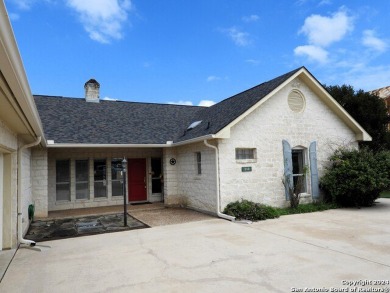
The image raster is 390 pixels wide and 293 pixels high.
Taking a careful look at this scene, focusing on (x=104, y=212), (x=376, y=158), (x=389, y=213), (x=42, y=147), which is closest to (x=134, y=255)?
(x=104, y=212)

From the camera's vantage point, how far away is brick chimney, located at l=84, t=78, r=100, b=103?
14.8 metres

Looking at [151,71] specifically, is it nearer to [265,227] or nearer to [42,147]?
[42,147]

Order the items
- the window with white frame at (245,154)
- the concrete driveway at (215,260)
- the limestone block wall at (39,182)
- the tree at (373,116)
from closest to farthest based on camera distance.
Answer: the concrete driveway at (215,260)
the window with white frame at (245,154)
the limestone block wall at (39,182)
the tree at (373,116)

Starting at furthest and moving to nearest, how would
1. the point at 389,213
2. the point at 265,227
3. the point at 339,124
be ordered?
the point at 339,124 < the point at 389,213 < the point at 265,227

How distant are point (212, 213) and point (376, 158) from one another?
6.72m

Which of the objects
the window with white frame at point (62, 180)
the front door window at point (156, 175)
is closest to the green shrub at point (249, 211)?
the front door window at point (156, 175)

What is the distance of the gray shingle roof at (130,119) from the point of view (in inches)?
434

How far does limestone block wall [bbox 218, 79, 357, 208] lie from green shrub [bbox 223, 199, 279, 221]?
0.32m

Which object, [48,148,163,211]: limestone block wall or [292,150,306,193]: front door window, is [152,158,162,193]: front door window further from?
[292,150,306,193]: front door window

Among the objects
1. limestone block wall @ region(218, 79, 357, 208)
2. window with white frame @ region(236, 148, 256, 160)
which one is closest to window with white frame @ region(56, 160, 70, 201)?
limestone block wall @ region(218, 79, 357, 208)

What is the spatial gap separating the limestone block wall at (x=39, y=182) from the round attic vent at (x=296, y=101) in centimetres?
976

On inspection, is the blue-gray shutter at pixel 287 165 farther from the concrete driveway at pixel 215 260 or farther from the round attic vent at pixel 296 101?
the concrete driveway at pixel 215 260

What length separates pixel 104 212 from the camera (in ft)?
37.0

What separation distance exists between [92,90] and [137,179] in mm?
5298
